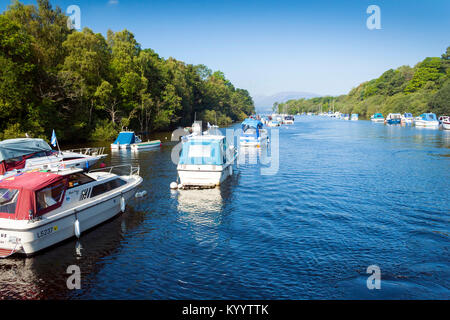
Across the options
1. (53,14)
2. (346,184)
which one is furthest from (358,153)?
(53,14)

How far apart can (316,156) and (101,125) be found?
4113cm

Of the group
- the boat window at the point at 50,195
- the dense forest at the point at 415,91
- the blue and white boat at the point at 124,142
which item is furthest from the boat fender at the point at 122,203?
the dense forest at the point at 415,91

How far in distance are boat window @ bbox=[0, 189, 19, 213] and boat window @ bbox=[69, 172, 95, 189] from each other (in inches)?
102

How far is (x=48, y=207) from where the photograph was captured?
48.6ft

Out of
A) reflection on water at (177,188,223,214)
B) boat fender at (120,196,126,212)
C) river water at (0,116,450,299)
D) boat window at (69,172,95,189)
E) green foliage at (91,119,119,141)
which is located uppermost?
green foliage at (91,119,119,141)

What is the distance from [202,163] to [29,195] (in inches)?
517

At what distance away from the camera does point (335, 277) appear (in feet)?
40.9

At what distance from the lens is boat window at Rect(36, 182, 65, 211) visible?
14469 millimetres

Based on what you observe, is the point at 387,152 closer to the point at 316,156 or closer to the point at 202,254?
the point at 316,156

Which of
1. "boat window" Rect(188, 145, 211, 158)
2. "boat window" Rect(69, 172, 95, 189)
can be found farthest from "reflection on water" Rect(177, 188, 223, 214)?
"boat window" Rect(69, 172, 95, 189)

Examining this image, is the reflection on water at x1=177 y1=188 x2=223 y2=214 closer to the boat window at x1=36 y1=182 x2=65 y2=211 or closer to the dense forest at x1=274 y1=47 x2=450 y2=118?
the boat window at x1=36 y1=182 x2=65 y2=211

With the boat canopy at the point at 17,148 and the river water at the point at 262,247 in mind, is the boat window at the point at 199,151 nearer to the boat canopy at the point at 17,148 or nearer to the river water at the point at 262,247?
the river water at the point at 262,247

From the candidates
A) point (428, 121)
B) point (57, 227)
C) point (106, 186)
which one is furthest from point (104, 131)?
point (428, 121)

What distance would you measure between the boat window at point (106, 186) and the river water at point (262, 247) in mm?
1853
